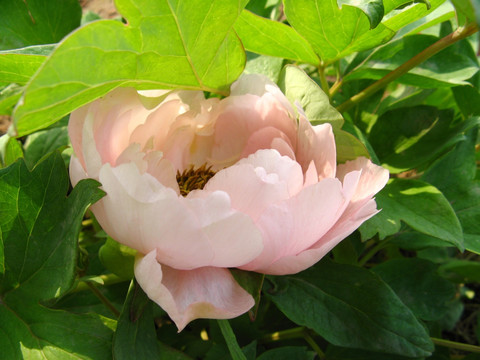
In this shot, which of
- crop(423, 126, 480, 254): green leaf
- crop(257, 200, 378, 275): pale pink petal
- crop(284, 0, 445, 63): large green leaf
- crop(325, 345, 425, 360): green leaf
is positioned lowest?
crop(325, 345, 425, 360): green leaf

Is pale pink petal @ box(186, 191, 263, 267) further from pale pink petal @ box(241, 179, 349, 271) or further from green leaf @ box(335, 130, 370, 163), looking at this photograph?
green leaf @ box(335, 130, 370, 163)

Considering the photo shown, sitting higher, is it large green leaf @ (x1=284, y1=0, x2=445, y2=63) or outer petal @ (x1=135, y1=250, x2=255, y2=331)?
large green leaf @ (x1=284, y1=0, x2=445, y2=63)

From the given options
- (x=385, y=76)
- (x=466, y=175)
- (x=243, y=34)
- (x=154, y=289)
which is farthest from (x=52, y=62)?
(x=466, y=175)

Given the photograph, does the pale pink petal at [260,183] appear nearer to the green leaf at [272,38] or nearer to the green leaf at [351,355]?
the green leaf at [272,38]

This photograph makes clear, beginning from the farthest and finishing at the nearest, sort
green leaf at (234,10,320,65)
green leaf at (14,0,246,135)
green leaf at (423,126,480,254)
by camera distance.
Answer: green leaf at (423,126,480,254) → green leaf at (234,10,320,65) → green leaf at (14,0,246,135)

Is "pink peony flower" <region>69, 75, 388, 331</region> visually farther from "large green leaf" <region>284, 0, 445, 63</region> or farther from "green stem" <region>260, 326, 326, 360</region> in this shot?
"green stem" <region>260, 326, 326, 360</region>

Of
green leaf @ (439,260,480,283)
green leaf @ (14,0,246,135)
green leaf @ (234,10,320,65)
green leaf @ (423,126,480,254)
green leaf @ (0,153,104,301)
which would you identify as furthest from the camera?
green leaf @ (439,260,480,283)

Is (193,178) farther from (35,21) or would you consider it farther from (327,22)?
(35,21)

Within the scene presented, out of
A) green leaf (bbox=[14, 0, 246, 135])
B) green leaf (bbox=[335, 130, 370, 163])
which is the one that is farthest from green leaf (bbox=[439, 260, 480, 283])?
green leaf (bbox=[14, 0, 246, 135])

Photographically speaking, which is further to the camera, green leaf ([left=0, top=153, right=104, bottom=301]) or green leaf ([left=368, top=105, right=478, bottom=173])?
green leaf ([left=368, top=105, right=478, bottom=173])
